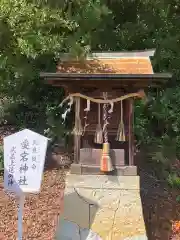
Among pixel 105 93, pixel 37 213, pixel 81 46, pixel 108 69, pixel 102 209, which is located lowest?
pixel 37 213

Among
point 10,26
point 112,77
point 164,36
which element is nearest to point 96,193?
point 112,77

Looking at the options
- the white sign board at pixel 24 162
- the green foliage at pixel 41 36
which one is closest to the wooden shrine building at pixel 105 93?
A: the green foliage at pixel 41 36

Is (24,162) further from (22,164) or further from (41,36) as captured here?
(41,36)

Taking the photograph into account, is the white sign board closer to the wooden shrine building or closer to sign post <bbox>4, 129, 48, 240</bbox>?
sign post <bbox>4, 129, 48, 240</bbox>

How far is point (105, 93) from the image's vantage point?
5.79 metres

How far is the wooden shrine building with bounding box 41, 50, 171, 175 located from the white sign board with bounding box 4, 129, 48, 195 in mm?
1435

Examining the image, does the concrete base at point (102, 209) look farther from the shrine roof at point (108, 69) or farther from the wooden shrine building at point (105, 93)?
the shrine roof at point (108, 69)

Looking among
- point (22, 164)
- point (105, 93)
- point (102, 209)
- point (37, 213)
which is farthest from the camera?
point (37, 213)

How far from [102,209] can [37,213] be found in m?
1.15

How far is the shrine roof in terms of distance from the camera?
546 centimetres

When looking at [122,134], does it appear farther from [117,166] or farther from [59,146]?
[59,146]

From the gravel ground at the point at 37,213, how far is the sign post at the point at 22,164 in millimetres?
1492

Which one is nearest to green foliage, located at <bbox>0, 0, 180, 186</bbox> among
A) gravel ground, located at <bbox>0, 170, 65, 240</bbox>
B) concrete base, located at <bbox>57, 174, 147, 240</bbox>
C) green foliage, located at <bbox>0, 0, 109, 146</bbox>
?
green foliage, located at <bbox>0, 0, 109, 146</bbox>

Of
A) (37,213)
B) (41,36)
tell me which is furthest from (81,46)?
(37,213)
